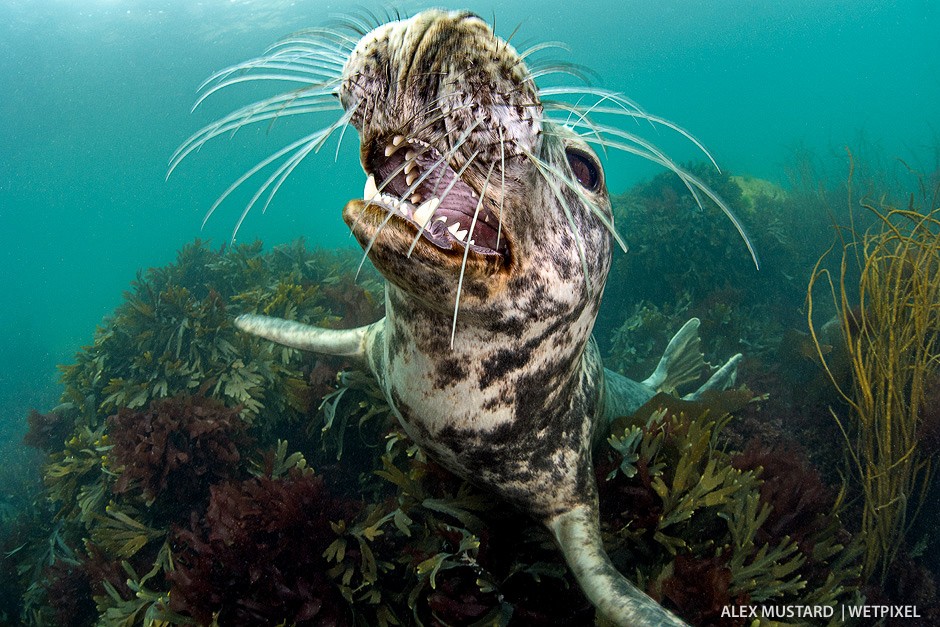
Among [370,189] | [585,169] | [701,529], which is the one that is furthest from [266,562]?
[585,169]


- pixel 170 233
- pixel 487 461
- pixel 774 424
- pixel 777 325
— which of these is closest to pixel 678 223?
pixel 777 325

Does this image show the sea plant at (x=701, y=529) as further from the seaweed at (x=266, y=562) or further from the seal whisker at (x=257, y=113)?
the seal whisker at (x=257, y=113)

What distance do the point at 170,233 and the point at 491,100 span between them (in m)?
126

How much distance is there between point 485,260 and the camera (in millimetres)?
1296

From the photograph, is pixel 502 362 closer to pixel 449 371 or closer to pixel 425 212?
pixel 449 371

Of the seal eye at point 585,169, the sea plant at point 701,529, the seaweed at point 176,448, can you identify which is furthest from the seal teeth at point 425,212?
the seaweed at point 176,448

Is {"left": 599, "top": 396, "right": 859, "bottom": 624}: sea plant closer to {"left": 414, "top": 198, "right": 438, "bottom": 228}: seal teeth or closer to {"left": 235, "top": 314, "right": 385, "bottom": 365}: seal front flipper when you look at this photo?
{"left": 235, "top": 314, "right": 385, "bottom": 365}: seal front flipper

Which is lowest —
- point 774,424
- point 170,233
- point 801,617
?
point 801,617

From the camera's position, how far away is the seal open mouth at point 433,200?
126 cm

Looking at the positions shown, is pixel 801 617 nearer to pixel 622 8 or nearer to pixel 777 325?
pixel 777 325

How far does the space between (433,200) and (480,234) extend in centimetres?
17

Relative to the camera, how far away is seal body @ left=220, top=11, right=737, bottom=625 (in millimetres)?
1127

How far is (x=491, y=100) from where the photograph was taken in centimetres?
113

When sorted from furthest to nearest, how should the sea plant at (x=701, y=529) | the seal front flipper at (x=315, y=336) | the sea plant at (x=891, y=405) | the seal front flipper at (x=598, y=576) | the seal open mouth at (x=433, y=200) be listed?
the sea plant at (x=891, y=405) < the seal front flipper at (x=315, y=336) < the sea plant at (x=701, y=529) < the seal front flipper at (x=598, y=576) < the seal open mouth at (x=433, y=200)
